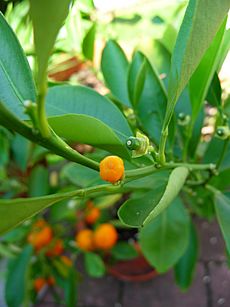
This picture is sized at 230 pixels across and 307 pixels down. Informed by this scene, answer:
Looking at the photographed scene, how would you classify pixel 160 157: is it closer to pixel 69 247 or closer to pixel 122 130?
pixel 122 130

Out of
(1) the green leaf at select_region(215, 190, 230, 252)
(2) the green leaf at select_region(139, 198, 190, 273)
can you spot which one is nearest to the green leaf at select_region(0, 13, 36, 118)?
(1) the green leaf at select_region(215, 190, 230, 252)

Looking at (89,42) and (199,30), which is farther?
(89,42)

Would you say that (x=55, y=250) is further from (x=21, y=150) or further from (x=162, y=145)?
(x=162, y=145)

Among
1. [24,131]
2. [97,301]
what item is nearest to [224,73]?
[97,301]

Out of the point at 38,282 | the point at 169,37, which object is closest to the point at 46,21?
the point at 169,37

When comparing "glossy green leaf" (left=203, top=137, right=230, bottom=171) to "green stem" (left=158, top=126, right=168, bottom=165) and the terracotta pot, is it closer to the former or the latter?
"green stem" (left=158, top=126, right=168, bottom=165)

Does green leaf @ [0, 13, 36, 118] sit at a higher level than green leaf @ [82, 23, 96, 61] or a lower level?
higher
